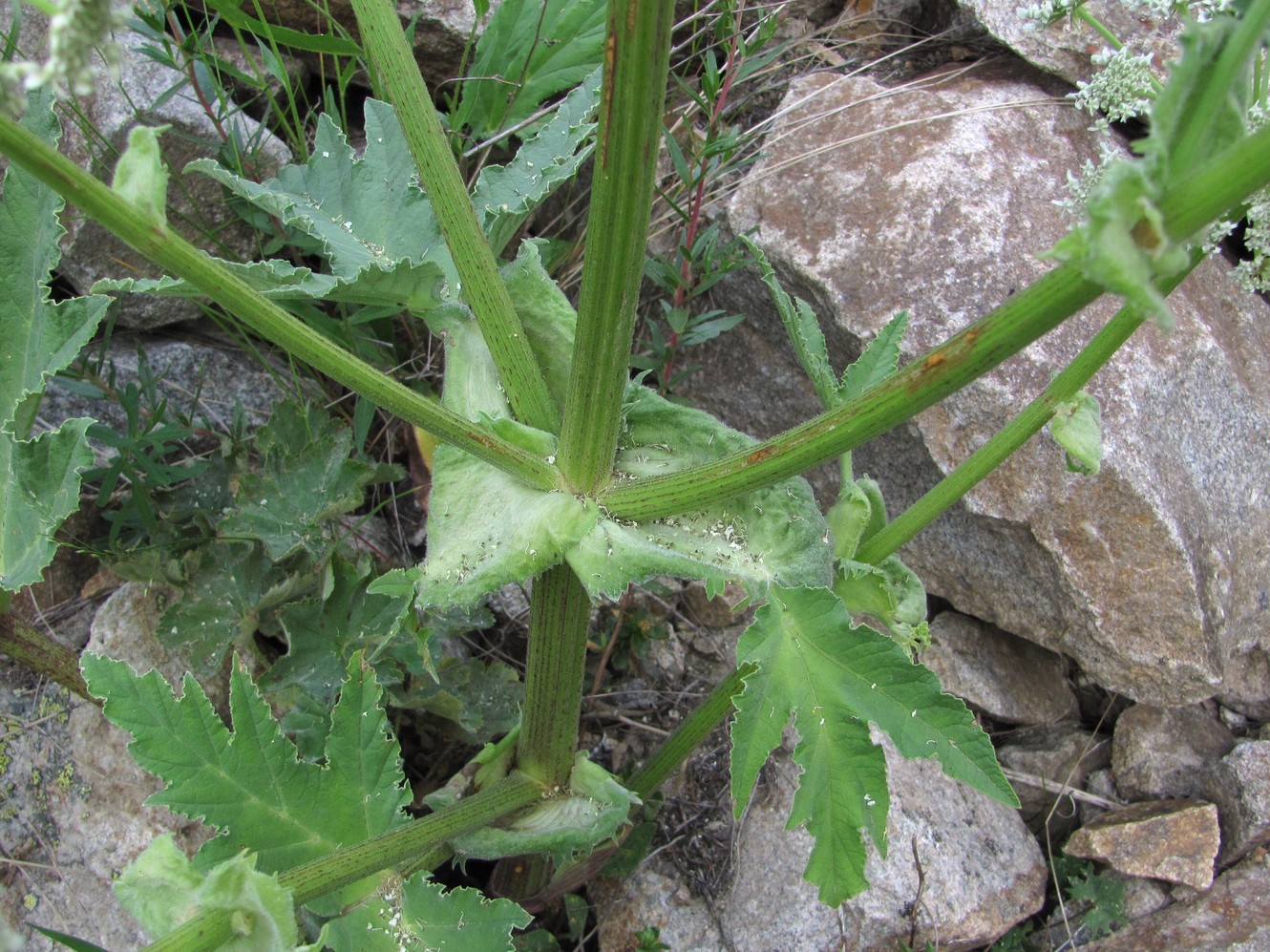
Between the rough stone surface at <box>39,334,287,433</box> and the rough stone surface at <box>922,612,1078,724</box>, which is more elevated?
the rough stone surface at <box>39,334,287,433</box>

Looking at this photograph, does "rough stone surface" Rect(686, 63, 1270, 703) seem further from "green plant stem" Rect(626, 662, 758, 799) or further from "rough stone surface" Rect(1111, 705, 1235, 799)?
"green plant stem" Rect(626, 662, 758, 799)

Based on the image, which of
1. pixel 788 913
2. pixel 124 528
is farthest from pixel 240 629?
pixel 788 913

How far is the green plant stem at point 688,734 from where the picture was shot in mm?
2164

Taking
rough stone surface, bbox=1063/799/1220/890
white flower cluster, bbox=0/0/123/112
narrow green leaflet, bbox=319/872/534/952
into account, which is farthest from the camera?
rough stone surface, bbox=1063/799/1220/890

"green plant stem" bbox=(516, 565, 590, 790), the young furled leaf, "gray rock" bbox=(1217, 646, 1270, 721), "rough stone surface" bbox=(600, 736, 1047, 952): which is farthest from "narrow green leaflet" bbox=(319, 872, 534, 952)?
"gray rock" bbox=(1217, 646, 1270, 721)

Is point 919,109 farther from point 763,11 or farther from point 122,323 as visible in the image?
point 122,323

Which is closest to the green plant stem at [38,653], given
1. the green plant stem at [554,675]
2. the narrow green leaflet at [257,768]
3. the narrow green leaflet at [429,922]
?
the narrow green leaflet at [257,768]

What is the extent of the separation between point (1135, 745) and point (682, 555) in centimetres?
210

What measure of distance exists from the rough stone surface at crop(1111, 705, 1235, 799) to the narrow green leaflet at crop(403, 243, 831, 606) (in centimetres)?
178

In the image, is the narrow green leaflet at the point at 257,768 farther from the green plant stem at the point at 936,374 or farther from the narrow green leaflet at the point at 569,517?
the green plant stem at the point at 936,374

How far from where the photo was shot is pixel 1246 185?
39.7 inches

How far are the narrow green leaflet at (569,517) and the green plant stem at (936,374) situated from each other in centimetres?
11

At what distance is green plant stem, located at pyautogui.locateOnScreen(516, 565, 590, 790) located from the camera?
2.00 m

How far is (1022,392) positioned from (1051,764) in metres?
1.20
